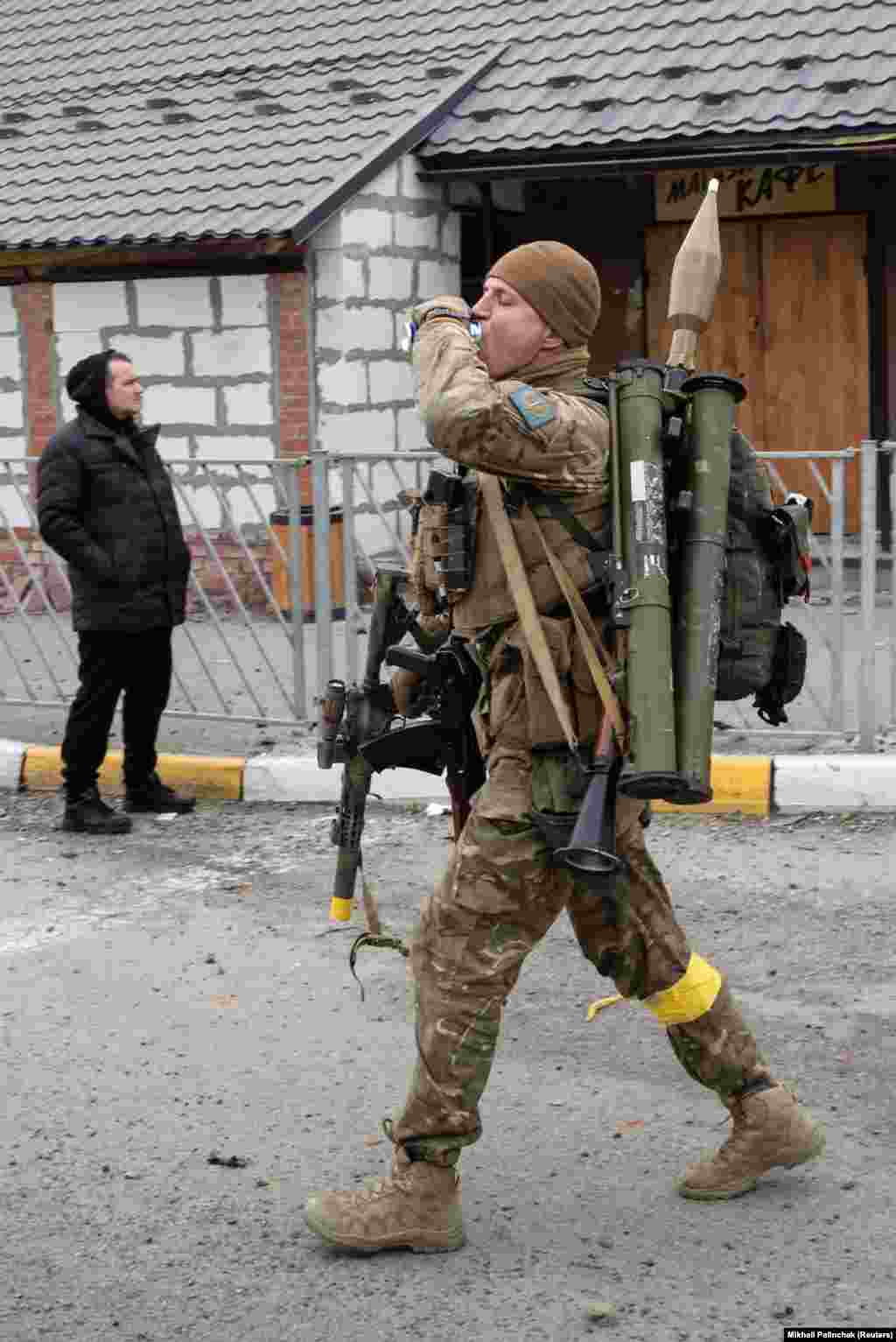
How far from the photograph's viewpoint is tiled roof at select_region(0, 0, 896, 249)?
12.7 meters

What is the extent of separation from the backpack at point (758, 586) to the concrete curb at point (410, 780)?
3398mm

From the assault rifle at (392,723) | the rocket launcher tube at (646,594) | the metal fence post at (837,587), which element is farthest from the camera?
the metal fence post at (837,587)

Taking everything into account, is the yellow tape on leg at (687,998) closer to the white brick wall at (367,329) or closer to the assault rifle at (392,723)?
the assault rifle at (392,723)

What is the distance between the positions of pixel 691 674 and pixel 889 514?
4.34 metres

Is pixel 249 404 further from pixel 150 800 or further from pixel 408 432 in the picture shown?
pixel 150 800

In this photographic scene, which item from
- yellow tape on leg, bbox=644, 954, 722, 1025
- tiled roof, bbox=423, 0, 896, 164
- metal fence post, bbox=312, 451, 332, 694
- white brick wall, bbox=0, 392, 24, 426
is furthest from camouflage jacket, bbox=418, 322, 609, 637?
white brick wall, bbox=0, 392, 24, 426

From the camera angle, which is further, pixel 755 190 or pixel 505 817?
pixel 755 190

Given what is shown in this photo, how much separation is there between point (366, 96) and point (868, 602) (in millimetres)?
7319

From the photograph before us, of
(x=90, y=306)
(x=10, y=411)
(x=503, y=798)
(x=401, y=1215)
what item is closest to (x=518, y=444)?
(x=503, y=798)

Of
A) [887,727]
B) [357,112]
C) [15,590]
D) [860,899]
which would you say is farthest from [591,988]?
[357,112]

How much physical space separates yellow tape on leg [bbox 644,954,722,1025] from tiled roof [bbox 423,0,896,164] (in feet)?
30.0

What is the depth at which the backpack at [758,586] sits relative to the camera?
3844 mm

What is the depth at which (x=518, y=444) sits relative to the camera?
144 inches

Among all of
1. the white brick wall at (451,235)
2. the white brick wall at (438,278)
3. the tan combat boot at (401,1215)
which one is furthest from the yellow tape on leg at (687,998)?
the white brick wall at (451,235)
